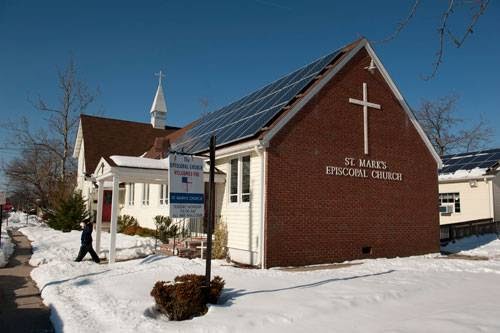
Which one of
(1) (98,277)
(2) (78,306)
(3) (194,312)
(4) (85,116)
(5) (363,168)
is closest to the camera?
(3) (194,312)

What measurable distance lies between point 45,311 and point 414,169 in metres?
14.0

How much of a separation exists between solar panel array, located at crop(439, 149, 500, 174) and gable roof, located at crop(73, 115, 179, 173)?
77.9 ft

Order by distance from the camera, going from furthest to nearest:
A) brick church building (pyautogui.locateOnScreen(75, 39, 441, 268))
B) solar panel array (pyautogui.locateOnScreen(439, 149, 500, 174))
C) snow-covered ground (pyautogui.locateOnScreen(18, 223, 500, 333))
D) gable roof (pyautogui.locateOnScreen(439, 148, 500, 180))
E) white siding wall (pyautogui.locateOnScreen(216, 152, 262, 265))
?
solar panel array (pyautogui.locateOnScreen(439, 149, 500, 174))
gable roof (pyautogui.locateOnScreen(439, 148, 500, 180))
brick church building (pyautogui.locateOnScreen(75, 39, 441, 268))
white siding wall (pyautogui.locateOnScreen(216, 152, 262, 265))
snow-covered ground (pyautogui.locateOnScreen(18, 223, 500, 333))

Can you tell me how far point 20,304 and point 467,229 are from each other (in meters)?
20.8

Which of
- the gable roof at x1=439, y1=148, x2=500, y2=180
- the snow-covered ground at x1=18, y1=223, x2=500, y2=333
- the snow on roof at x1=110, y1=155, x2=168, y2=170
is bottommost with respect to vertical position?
the snow-covered ground at x1=18, y1=223, x2=500, y2=333

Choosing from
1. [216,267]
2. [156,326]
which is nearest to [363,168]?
[216,267]

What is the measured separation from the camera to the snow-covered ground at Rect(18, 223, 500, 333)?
655 centimetres

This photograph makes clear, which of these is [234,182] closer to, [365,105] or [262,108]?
[262,108]

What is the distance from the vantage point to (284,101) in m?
14.4

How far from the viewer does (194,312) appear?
7355mm

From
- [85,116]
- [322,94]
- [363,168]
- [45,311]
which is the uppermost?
[85,116]

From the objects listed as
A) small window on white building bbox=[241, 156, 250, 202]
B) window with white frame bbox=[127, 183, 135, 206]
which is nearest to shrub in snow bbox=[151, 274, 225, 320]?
small window on white building bbox=[241, 156, 250, 202]

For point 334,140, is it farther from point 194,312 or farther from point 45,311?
point 45,311

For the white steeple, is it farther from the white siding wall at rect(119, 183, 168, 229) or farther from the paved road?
the paved road
